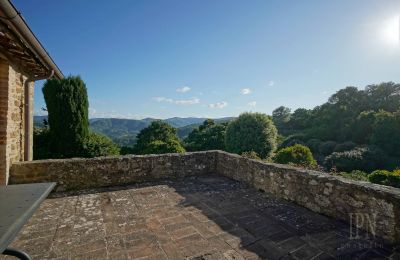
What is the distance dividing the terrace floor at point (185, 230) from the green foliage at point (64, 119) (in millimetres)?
5839

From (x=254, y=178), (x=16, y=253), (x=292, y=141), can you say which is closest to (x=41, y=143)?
(x=254, y=178)

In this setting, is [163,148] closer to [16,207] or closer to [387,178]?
[387,178]

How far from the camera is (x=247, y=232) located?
3152mm

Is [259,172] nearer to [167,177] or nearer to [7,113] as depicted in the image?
[167,177]

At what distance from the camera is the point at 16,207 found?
131 cm

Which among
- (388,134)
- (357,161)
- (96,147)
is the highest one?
(388,134)

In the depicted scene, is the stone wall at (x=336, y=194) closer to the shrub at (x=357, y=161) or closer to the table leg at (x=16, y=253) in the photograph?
the table leg at (x=16, y=253)

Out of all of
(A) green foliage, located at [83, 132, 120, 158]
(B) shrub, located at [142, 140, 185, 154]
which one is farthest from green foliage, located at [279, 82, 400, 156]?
(A) green foliage, located at [83, 132, 120, 158]

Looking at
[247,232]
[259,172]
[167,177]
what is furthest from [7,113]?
[259,172]

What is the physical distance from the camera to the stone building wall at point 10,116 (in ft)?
13.8

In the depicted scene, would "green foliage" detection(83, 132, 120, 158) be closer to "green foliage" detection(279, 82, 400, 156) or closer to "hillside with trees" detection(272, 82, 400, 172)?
"hillside with trees" detection(272, 82, 400, 172)

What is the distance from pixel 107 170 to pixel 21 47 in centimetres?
287

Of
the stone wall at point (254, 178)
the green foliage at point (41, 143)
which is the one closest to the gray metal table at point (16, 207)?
the stone wall at point (254, 178)

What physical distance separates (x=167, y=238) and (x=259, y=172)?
2.70m
